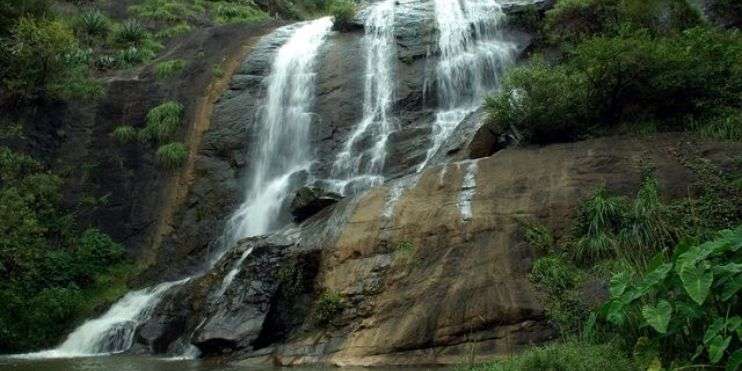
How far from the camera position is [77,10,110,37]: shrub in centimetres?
2811

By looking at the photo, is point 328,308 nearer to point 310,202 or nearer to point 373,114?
point 310,202

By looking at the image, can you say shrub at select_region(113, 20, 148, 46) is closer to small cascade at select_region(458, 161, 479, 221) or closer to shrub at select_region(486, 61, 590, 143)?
shrub at select_region(486, 61, 590, 143)

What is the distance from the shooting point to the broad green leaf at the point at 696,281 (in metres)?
6.04

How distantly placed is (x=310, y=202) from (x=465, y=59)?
8.85 m

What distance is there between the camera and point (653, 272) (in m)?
6.76

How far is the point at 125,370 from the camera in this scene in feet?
33.6

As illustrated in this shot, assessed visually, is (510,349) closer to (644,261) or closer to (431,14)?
(644,261)

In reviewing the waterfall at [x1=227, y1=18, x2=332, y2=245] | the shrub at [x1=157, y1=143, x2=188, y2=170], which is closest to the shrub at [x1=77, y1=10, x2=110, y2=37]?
the waterfall at [x1=227, y1=18, x2=332, y2=245]

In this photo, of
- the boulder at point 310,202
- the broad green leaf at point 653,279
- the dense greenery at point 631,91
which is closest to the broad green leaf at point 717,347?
the broad green leaf at point 653,279

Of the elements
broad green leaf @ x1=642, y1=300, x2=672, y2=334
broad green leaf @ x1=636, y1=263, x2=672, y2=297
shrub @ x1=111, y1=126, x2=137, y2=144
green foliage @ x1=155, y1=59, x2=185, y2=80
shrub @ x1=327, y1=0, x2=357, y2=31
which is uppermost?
shrub @ x1=327, y1=0, x2=357, y2=31

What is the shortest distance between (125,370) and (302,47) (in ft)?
52.4

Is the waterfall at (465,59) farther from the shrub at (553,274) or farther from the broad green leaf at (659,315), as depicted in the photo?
the broad green leaf at (659,315)

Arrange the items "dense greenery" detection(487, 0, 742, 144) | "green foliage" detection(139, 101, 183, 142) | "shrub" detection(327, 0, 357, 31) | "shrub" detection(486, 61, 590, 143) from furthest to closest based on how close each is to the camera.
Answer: "shrub" detection(327, 0, 357, 31) < "green foliage" detection(139, 101, 183, 142) < "shrub" detection(486, 61, 590, 143) < "dense greenery" detection(487, 0, 742, 144)

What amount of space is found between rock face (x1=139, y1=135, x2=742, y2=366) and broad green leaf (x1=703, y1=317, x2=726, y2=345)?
3726 mm
